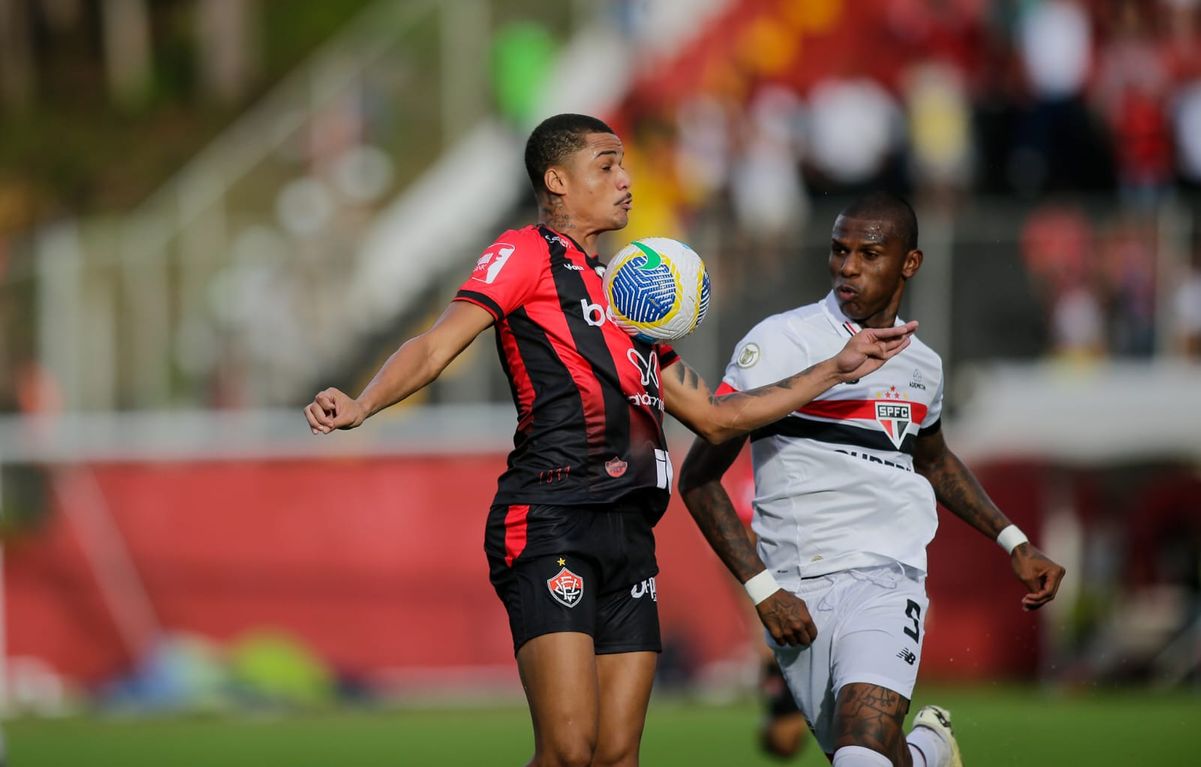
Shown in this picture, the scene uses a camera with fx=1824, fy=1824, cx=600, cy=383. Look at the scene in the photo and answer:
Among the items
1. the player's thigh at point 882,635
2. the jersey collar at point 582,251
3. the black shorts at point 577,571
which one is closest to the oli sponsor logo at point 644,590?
the black shorts at point 577,571

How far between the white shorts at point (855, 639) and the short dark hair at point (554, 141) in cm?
186

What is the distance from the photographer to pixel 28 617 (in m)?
18.9

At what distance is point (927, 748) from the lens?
23.0 ft

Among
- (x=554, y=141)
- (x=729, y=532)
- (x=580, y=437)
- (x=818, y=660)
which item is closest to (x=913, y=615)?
(x=818, y=660)

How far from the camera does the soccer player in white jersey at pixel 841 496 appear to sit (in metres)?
6.86

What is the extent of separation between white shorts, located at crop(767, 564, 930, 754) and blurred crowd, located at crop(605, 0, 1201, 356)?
1045 centimetres

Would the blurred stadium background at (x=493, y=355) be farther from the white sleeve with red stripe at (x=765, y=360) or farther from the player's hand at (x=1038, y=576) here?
the white sleeve with red stripe at (x=765, y=360)

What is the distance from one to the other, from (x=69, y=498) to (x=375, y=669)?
366 cm

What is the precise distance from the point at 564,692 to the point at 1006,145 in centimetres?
1444

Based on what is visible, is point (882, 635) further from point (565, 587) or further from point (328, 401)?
point (328, 401)

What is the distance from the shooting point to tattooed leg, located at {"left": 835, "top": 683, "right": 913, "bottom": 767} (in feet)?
21.2

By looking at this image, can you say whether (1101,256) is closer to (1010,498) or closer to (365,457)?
(1010,498)

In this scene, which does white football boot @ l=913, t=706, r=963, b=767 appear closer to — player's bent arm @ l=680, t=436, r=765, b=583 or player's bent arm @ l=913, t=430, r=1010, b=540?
player's bent arm @ l=913, t=430, r=1010, b=540

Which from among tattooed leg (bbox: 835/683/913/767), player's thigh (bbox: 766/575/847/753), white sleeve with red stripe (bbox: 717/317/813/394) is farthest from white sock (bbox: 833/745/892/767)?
white sleeve with red stripe (bbox: 717/317/813/394)
